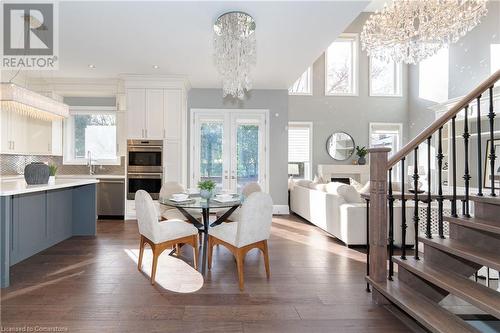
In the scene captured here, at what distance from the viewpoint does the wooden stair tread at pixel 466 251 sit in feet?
6.35

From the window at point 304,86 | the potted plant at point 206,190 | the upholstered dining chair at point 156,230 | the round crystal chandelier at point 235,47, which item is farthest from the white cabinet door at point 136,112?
the window at point 304,86

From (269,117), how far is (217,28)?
3.31 meters

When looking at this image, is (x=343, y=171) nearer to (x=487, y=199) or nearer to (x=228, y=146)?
(x=228, y=146)

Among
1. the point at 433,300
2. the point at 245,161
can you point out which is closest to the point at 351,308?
the point at 433,300

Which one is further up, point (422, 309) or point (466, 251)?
point (466, 251)

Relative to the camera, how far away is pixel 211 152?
6.82m

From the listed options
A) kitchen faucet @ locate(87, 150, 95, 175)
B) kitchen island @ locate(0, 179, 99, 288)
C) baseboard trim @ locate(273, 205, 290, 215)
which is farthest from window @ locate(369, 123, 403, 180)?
kitchen island @ locate(0, 179, 99, 288)

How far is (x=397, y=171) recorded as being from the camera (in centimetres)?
877

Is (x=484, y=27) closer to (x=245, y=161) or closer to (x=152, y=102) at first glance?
(x=245, y=161)

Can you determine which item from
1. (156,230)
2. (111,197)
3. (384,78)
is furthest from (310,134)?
(156,230)

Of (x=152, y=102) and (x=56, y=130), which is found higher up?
(x=152, y=102)

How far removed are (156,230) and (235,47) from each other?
2390 millimetres

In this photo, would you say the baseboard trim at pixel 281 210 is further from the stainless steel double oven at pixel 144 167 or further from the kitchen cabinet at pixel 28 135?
the kitchen cabinet at pixel 28 135

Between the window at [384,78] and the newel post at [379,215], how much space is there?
721 centimetres
